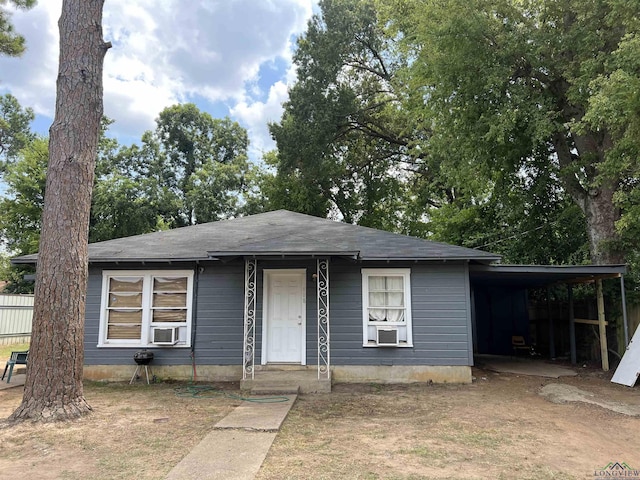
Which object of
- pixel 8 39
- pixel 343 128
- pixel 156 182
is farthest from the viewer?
pixel 156 182

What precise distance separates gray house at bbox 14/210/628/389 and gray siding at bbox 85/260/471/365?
0.02 metres

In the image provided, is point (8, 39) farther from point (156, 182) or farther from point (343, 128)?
point (156, 182)

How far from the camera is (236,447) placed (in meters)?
4.38

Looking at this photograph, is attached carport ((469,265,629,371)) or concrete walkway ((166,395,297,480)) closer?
concrete walkway ((166,395,297,480))

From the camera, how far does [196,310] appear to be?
336 inches

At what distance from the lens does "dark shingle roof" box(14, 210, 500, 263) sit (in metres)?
7.43

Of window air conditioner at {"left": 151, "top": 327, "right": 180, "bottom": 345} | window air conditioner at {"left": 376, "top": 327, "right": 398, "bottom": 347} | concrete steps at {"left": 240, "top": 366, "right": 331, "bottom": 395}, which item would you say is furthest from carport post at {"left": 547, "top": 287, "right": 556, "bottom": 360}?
window air conditioner at {"left": 151, "top": 327, "right": 180, "bottom": 345}

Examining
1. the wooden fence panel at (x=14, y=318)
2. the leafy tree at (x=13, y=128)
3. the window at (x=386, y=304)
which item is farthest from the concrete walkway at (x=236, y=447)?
the leafy tree at (x=13, y=128)

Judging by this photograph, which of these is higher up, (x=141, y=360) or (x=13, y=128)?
(x=13, y=128)

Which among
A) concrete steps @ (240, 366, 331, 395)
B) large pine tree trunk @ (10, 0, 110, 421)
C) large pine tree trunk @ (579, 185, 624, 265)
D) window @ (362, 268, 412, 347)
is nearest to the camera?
large pine tree trunk @ (10, 0, 110, 421)

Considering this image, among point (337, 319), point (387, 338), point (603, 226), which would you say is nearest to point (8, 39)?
point (337, 319)

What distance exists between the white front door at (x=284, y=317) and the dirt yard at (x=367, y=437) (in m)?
1.36

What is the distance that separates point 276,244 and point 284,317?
5.50ft

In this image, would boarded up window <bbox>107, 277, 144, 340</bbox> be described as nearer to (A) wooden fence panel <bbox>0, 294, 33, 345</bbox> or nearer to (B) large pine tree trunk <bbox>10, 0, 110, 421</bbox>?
(B) large pine tree trunk <bbox>10, 0, 110, 421</bbox>
